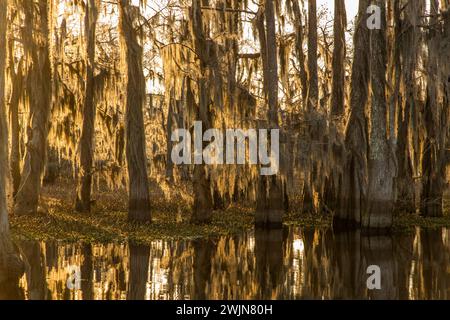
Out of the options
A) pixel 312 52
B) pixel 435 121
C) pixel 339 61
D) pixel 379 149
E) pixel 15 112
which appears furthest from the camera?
pixel 312 52

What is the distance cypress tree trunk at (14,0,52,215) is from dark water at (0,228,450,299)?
15.9 feet

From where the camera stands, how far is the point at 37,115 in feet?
66.3

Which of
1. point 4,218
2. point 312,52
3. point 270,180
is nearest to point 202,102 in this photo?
point 270,180

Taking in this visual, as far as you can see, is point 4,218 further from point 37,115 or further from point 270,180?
point 270,180

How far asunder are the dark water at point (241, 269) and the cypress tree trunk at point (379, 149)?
132 centimetres

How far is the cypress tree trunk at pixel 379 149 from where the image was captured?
18.4 metres

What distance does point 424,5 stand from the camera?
62.8ft

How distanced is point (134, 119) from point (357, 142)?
581 cm

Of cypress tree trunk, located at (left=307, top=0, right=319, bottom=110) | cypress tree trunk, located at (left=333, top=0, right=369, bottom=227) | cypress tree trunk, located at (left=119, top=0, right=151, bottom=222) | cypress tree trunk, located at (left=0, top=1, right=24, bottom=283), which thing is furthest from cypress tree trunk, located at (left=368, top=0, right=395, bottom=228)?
cypress tree trunk, located at (left=0, top=1, right=24, bottom=283)

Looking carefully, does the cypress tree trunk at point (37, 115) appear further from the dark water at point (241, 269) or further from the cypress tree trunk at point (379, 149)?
the cypress tree trunk at point (379, 149)

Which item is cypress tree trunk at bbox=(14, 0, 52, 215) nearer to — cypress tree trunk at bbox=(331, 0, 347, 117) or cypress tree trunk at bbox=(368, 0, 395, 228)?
cypress tree trunk at bbox=(331, 0, 347, 117)

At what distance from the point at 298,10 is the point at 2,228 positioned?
12.9 m
